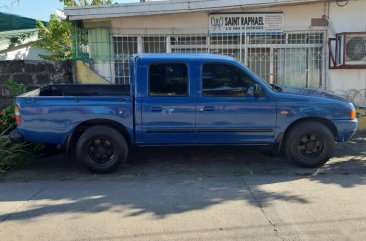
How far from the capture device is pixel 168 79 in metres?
5.86

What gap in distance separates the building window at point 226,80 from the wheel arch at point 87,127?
1403 mm

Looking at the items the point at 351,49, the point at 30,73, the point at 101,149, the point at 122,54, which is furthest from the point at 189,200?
the point at 351,49

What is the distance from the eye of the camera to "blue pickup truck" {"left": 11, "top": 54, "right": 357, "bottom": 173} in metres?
5.71

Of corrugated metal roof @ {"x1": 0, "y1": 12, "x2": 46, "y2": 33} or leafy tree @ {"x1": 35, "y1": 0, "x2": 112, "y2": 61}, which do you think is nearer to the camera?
corrugated metal roof @ {"x1": 0, "y1": 12, "x2": 46, "y2": 33}

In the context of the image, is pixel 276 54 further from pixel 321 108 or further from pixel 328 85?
pixel 321 108

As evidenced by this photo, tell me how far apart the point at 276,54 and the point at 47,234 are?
7150mm

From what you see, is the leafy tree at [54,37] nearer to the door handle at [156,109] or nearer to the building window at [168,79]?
the building window at [168,79]

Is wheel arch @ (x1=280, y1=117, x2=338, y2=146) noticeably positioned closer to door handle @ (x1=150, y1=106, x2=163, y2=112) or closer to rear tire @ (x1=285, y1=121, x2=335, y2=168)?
rear tire @ (x1=285, y1=121, x2=335, y2=168)

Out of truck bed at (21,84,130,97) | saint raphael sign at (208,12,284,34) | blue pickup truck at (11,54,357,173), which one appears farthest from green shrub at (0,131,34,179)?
saint raphael sign at (208,12,284,34)

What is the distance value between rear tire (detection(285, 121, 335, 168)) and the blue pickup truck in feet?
0.05

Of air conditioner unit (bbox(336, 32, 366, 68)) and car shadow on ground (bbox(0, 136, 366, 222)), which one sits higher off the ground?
air conditioner unit (bbox(336, 32, 366, 68))

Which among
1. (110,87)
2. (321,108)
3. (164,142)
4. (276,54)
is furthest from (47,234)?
(276,54)

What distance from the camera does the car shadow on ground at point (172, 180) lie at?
4707 millimetres

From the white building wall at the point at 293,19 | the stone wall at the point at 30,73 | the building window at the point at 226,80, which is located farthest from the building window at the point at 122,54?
the building window at the point at 226,80
